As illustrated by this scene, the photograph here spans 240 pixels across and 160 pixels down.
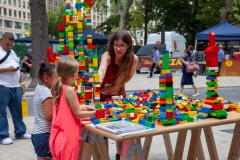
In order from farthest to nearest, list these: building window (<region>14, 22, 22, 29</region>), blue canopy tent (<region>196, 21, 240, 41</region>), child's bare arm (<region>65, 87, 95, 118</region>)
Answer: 1. building window (<region>14, 22, 22, 29</region>)
2. blue canopy tent (<region>196, 21, 240, 41</region>)
3. child's bare arm (<region>65, 87, 95, 118</region>)

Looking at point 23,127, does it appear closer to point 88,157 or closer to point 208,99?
point 88,157

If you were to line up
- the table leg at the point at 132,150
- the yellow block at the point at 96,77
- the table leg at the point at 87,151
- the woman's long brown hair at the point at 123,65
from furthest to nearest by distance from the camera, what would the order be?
1. the woman's long brown hair at the point at 123,65
2. the table leg at the point at 87,151
3. the yellow block at the point at 96,77
4. the table leg at the point at 132,150

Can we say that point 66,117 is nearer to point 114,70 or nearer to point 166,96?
point 166,96

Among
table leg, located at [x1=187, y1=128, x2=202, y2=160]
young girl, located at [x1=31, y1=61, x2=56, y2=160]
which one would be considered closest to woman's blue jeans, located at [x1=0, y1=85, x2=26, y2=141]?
young girl, located at [x1=31, y1=61, x2=56, y2=160]

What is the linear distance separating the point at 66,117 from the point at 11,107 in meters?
3.06

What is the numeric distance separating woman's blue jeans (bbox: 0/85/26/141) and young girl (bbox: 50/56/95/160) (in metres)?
2.76

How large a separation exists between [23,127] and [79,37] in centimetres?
234

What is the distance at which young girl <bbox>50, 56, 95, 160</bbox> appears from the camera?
270 centimetres

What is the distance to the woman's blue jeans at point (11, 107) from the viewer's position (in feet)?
17.3

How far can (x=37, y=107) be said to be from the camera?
3369 millimetres

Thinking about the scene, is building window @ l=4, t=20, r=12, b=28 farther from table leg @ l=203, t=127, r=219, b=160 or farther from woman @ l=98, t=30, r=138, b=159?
table leg @ l=203, t=127, r=219, b=160

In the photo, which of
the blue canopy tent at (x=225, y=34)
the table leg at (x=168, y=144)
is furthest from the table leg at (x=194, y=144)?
the blue canopy tent at (x=225, y=34)

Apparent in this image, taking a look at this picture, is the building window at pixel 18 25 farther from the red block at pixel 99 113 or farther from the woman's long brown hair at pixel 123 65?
the red block at pixel 99 113

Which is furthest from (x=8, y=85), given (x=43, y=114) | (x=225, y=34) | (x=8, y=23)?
(x=8, y=23)
